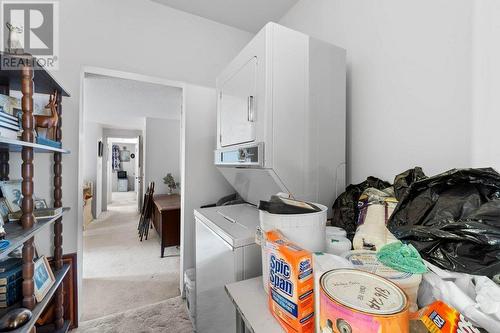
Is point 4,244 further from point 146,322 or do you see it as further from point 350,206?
point 350,206

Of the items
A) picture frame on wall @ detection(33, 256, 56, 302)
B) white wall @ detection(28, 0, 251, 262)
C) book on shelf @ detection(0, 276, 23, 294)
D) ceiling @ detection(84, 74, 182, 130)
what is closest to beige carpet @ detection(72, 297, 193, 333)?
white wall @ detection(28, 0, 251, 262)

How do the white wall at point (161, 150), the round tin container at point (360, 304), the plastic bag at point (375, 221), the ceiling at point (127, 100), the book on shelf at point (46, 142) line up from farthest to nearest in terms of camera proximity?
the white wall at point (161, 150)
the ceiling at point (127, 100)
the book on shelf at point (46, 142)
the plastic bag at point (375, 221)
the round tin container at point (360, 304)

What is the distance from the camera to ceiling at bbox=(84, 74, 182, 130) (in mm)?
3270

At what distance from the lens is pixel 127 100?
4.10 meters

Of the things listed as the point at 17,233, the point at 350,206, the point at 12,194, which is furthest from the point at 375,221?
the point at 12,194

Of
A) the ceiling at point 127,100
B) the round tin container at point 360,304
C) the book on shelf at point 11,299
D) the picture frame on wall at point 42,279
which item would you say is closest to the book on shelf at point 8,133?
the picture frame on wall at point 42,279

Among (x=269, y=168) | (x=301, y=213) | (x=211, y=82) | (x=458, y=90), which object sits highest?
(x=211, y=82)

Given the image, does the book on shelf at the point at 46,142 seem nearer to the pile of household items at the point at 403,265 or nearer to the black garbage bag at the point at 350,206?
the pile of household items at the point at 403,265

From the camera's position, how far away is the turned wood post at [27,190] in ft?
3.68

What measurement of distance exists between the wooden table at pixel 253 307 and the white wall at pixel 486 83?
46.0 inches

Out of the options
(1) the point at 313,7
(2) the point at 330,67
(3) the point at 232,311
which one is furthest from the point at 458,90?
(3) the point at 232,311

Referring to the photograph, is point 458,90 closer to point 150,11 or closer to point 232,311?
point 232,311

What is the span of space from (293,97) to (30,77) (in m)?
1.45

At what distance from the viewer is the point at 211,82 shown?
7.99 feet
